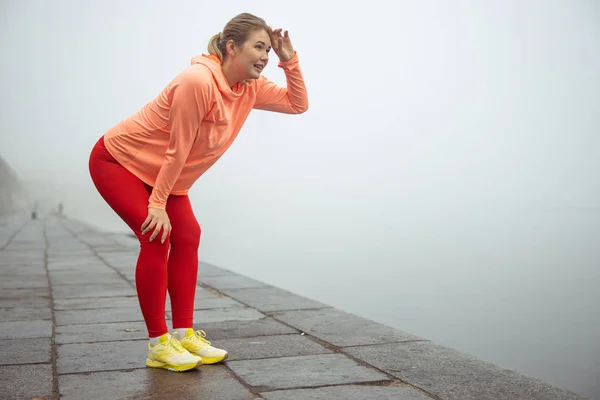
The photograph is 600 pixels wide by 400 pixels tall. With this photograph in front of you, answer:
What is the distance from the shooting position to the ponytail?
263 centimetres

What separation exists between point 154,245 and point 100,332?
1102 millimetres

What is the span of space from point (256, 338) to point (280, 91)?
120cm

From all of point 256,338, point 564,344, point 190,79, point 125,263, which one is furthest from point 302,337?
point 125,263

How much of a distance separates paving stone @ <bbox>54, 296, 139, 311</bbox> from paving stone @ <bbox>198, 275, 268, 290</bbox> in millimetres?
851

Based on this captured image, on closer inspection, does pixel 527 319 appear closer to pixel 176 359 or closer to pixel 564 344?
pixel 564 344

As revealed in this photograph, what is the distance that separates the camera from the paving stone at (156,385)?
7.79ft

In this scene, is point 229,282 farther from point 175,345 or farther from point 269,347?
point 175,345

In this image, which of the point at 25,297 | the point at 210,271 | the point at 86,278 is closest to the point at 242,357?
the point at 25,297

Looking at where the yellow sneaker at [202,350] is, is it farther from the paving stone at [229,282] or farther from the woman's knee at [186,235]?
the paving stone at [229,282]

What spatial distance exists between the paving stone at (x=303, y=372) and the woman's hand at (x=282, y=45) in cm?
121

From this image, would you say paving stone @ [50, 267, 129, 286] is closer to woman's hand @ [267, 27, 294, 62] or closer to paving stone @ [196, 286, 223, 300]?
paving stone @ [196, 286, 223, 300]

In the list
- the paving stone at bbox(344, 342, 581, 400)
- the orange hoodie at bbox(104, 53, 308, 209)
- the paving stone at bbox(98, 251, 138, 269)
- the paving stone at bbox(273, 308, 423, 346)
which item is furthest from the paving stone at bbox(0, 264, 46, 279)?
the paving stone at bbox(344, 342, 581, 400)

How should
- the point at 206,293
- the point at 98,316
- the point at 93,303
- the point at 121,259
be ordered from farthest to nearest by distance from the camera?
the point at 121,259 → the point at 206,293 → the point at 93,303 → the point at 98,316

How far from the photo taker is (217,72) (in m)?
2.55
